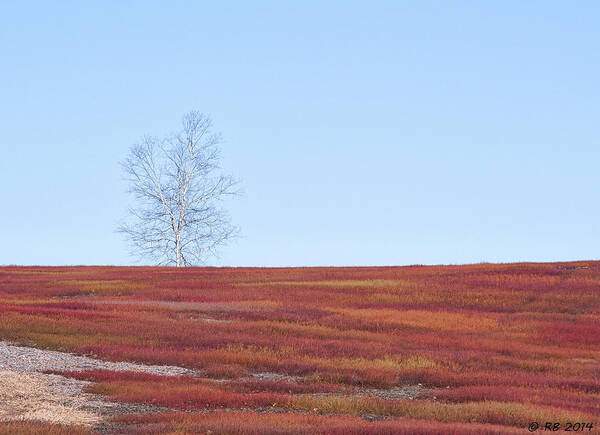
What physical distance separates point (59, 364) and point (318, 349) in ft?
29.9

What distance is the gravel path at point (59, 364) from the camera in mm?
24031

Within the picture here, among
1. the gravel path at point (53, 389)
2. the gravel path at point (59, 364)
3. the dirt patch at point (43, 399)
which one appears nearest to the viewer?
the dirt patch at point (43, 399)

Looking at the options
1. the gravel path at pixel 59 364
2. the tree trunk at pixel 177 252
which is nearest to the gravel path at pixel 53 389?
the gravel path at pixel 59 364

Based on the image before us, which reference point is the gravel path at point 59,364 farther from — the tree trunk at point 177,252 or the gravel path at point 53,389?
the tree trunk at point 177,252

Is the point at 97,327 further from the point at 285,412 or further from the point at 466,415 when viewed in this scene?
the point at 466,415

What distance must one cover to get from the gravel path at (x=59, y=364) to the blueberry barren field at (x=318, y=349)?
0.09m

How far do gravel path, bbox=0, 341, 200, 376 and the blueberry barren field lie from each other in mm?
95

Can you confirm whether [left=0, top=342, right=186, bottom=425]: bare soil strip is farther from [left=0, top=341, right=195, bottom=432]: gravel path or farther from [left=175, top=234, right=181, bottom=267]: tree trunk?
[left=175, top=234, right=181, bottom=267]: tree trunk

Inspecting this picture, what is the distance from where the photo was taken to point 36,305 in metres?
39.2

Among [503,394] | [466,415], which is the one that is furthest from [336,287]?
[466,415]

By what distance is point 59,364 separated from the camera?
24859 millimetres

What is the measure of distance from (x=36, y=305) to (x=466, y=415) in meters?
27.0

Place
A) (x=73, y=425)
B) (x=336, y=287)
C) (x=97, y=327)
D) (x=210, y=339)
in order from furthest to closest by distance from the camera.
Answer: (x=336, y=287) < (x=97, y=327) < (x=210, y=339) < (x=73, y=425)

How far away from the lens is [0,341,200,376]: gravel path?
2403cm
